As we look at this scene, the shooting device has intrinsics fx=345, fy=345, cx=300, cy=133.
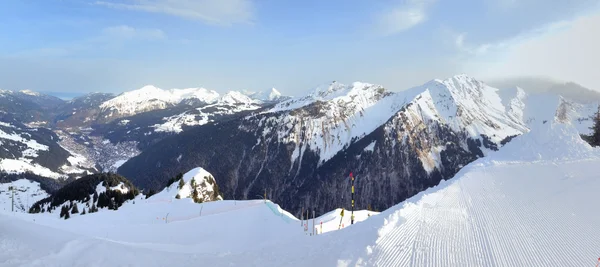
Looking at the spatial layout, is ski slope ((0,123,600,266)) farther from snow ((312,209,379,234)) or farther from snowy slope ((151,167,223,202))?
snowy slope ((151,167,223,202))

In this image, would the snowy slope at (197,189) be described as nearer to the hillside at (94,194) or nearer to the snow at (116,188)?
the hillside at (94,194)

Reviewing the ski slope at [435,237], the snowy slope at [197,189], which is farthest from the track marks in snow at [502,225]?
the snowy slope at [197,189]

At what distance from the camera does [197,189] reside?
242 ft

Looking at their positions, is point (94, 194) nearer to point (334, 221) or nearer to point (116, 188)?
point (116, 188)

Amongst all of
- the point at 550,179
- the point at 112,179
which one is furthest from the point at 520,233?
the point at 112,179

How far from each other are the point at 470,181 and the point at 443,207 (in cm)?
930

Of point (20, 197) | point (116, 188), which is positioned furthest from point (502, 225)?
point (20, 197)

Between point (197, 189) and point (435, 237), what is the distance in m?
63.7

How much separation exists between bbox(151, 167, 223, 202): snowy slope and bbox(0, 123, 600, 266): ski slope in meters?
38.7

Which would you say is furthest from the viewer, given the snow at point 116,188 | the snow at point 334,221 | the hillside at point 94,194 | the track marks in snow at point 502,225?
the snow at point 116,188

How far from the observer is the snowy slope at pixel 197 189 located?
6931 cm

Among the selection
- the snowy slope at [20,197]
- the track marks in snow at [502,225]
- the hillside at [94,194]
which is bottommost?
the snowy slope at [20,197]

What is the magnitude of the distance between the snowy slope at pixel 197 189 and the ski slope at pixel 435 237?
38.7 m

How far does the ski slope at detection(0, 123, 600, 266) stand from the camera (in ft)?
50.4
